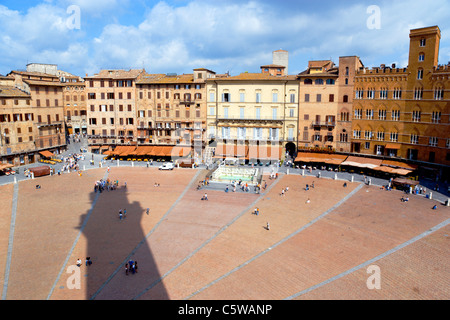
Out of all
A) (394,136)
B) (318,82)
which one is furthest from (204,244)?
(318,82)

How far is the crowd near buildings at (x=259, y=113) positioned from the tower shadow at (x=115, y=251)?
25.4 m

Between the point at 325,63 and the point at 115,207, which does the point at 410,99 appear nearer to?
the point at 325,63

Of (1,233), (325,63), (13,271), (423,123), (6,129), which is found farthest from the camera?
(325,63)

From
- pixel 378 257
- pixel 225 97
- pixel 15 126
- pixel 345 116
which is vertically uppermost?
pixel 225 97

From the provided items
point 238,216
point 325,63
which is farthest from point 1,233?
point 325,63

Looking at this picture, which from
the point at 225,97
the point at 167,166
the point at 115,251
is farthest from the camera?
the point at 225,97

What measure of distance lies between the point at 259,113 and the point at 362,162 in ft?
63.4

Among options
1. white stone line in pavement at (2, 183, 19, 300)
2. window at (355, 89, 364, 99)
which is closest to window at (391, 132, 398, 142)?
window at (355, 89, 364, 99)

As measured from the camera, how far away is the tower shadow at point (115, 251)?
24141 millimetres

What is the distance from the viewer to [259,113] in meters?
61.9

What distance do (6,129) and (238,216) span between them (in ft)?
147

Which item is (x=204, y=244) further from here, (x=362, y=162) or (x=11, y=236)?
(x=362, y=162)

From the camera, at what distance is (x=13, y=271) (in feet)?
85.9

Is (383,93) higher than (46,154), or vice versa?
(383,93)
